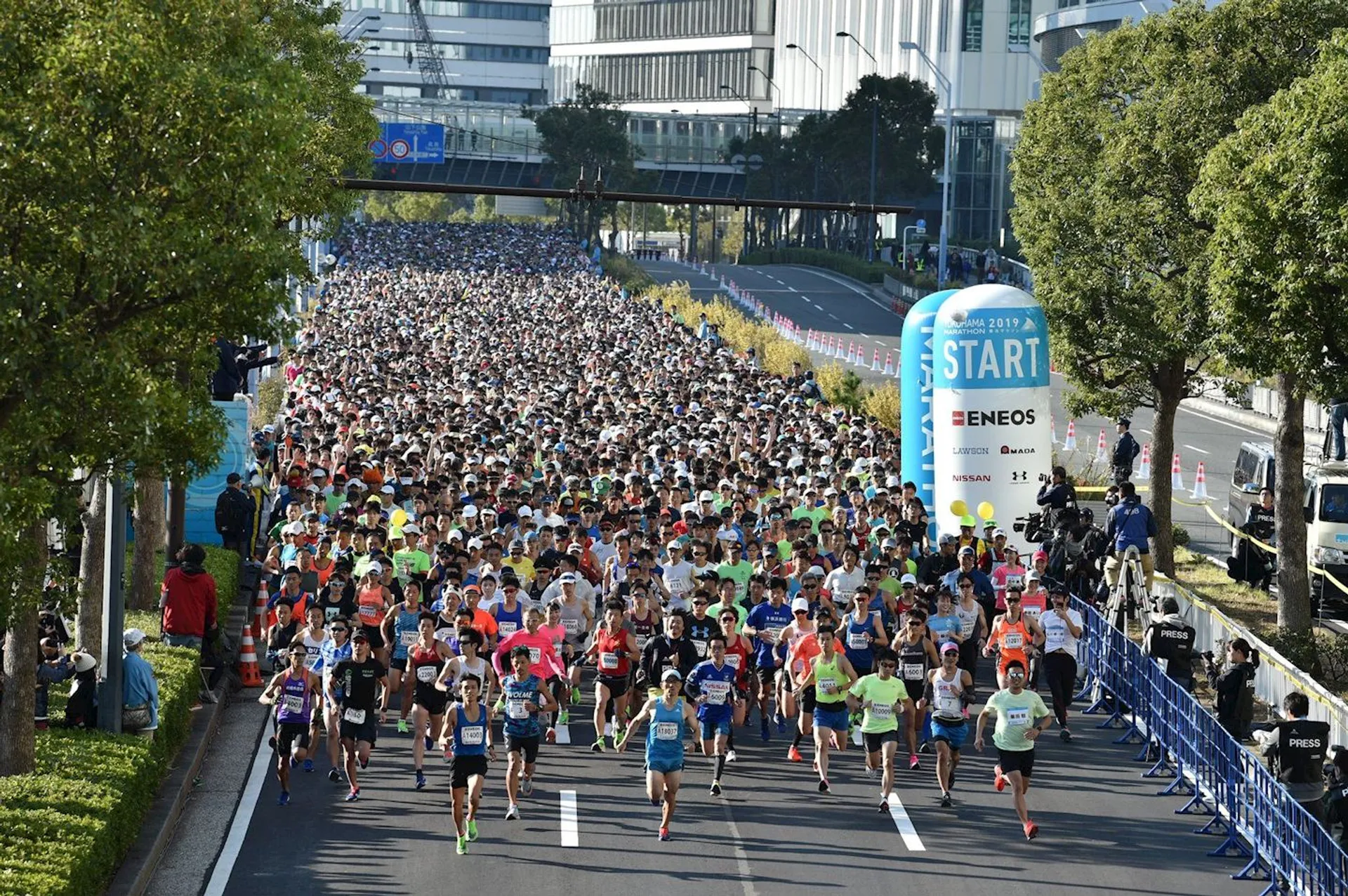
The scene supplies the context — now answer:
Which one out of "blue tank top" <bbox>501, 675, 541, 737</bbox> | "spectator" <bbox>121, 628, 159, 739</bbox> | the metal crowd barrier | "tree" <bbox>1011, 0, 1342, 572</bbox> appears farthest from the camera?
"tree" <bbox>1011, 0, 1342, 572</bbox>

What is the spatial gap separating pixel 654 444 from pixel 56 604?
17.1 metres

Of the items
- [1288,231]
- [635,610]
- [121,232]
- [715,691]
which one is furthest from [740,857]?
[1288,231]

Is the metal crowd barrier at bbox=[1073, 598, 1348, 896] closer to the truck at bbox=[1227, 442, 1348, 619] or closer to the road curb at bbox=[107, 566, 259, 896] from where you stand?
the truck at bbox=[1227, 442, 1348, 619]

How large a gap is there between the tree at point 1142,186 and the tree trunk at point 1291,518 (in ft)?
4.36

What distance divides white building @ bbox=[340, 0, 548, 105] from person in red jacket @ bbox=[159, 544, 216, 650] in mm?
168757

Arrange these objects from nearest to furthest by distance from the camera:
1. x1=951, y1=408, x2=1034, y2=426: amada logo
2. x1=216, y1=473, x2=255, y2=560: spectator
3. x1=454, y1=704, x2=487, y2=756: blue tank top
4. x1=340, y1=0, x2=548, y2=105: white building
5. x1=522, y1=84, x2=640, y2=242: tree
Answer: x1=454, y1=704, x2=487, y2=756: blue tank top < x1=216, y1=473, x2=255, y2=560: spectator < x1=951, y1=408, x2=1034, y2=426: amada logo < x1=522, y1=84, x2=640, y2=242: tree < x1=340, y1=0, x2=548, y2=105: white building

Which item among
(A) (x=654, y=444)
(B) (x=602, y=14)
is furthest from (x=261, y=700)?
(B) (x=602, y=14)

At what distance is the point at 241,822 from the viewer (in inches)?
617

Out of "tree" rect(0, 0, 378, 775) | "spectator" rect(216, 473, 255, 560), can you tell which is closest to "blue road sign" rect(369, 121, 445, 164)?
"spectator" rect(216, 473, 255, 560)

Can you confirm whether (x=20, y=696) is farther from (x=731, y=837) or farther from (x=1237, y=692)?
(x=1237, y=692)

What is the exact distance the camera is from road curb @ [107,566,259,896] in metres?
13.8

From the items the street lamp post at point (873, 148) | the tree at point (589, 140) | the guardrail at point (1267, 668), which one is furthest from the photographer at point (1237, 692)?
the tree at point (589, 140)

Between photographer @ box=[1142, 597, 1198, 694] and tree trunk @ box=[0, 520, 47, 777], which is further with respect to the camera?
photographer @ box=[1142, 597, 1198, 694]

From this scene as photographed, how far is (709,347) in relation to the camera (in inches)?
1916
